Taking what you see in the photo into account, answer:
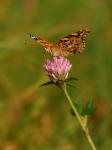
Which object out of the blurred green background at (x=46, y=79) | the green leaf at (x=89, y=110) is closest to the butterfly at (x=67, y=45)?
the green leaf at (x=89, y=110)

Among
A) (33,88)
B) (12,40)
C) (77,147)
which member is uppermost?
(12,40)

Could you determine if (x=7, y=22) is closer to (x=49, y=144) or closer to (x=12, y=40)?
(x=12, y=40)

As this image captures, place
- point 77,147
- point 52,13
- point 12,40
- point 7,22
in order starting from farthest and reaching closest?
point 52,13, point 7,22, point 12,40, point 77,147

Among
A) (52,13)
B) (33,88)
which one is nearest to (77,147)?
(33,88)

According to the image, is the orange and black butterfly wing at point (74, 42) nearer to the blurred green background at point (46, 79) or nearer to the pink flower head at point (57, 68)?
the pink flower head at point (57, 68)

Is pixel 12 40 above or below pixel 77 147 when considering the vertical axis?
above
